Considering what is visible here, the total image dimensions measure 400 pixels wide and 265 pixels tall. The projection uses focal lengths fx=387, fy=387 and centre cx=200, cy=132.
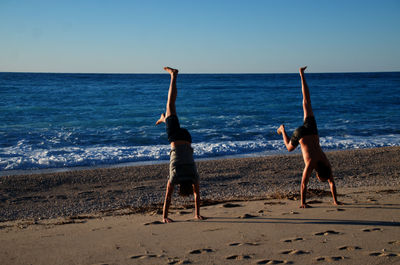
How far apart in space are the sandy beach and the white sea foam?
6.69 ft

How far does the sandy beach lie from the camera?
456 centimetres

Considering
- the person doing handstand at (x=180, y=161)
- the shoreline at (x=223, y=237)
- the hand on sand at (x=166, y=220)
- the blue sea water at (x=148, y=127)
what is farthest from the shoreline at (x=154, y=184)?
the blue sea water at (x=148, y=127)

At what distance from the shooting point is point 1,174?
1077 cm

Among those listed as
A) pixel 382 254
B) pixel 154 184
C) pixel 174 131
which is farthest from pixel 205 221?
pixel 154 184

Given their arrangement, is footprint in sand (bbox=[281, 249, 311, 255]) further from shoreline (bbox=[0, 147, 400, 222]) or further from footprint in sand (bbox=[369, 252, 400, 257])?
shoreline (bbox=[0, 147, 400, 222])

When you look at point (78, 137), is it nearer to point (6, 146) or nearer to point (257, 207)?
point (6, 146)

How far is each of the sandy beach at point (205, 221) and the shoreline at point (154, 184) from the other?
2 centimetres

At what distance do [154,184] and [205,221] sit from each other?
3552 mm

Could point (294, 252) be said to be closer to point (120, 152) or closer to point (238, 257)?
point (238, 257)

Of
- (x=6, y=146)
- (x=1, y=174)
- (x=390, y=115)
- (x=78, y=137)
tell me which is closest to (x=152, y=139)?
(x=78, y=137)

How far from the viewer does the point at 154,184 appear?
367 inches

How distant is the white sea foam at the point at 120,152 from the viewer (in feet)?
39.9

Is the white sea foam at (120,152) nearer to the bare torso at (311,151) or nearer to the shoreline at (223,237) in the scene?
the shoreline at (223,237)

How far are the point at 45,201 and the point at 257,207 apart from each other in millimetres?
4418
